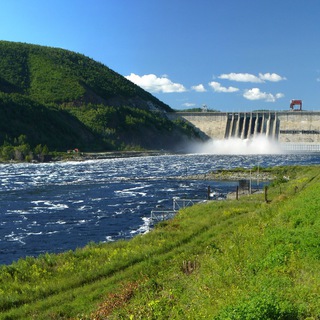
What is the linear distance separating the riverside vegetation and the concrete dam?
161 m

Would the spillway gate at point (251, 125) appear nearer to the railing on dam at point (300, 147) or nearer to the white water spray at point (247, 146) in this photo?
the white water spray at point (247, 146)

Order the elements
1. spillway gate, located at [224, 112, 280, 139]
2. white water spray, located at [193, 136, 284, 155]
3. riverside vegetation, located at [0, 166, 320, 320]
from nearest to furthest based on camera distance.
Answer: riverside vegetation, located at [0, 166, 320, 320] → white water spray, located at [193, 136, 284, 155] → spillway gate, located at [224, 112, 280, 139]

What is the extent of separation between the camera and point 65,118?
17850cm

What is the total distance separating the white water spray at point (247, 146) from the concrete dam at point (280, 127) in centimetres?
278

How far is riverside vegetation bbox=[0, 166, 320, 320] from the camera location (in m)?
11.8

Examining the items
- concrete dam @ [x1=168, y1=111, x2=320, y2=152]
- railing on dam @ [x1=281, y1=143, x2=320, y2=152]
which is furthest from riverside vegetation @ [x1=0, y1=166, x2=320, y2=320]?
concrete dam @ [x1=168, y1=111, x2=320, y2=152]

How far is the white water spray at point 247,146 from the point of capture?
177m

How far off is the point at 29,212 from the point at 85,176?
3946cm

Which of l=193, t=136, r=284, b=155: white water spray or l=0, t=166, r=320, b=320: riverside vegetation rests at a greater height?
l=193, t=136, r=284, b=155: white water spray

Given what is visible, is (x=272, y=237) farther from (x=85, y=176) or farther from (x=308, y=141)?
(x=308, y=141)

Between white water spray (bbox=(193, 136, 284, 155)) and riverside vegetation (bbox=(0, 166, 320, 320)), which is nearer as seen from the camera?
riverside vegetation (bbox=(0, 166, 320, 320))

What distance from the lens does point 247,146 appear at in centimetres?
18212

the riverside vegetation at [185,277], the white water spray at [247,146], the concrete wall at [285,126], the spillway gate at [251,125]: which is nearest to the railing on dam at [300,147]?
the concrete wall at [285,126]

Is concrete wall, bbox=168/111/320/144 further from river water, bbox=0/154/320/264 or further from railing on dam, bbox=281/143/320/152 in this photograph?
river water, bbox=0/154/320/264
